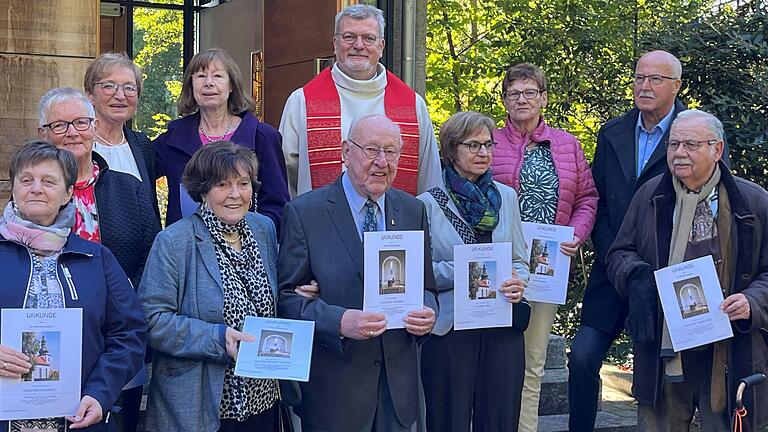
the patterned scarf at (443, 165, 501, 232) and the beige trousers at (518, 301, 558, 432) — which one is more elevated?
the patterned scarf at (443, 165, 501, 232)

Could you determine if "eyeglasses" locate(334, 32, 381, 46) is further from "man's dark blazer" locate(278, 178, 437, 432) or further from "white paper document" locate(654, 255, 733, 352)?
"white paper document" locate(654, 255, 733, 352)

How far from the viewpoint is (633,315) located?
5328 millimetres

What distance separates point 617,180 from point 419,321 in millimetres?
1882

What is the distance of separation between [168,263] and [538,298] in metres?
2.15

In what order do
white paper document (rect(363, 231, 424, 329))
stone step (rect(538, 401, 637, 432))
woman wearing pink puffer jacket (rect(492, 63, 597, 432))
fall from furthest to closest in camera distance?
1. stone step (rect(538, 401, 637, 432))
2. woman wearing pink puffer jacket (rect(492, 63, 597, 432))
3. white paper document (rect(363, 231, 424, 329))

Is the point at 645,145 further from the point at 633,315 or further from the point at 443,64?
the point at 443,64

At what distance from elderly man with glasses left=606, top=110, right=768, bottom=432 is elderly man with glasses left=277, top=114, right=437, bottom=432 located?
128 centimetres

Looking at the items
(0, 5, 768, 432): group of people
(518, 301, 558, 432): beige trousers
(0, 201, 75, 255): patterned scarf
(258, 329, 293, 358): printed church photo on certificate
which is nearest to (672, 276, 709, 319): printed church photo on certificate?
(0, 5, 768, 432): group of people

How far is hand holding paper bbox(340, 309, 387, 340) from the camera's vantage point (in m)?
4.47

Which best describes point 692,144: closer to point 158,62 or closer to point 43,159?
point 43,159

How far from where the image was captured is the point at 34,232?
13.1ft

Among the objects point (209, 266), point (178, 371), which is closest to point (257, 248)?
point (209, 266)

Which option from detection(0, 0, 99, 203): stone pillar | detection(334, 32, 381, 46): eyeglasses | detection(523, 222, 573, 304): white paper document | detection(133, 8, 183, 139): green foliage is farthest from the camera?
detection(133, 8, 183, 139): green foliage

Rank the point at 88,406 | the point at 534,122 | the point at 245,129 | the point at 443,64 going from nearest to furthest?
the point at 88,406 → the point at 245,129 → the point at 534,122 → the point at 443,64
